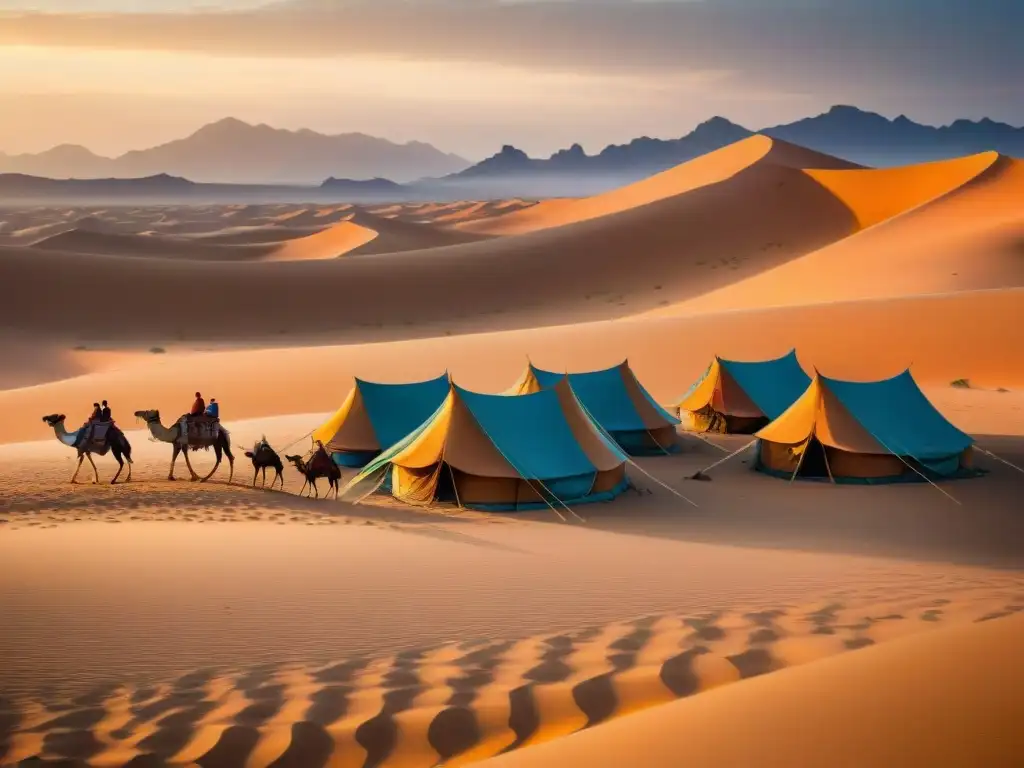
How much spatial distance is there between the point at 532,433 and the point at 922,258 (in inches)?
1524

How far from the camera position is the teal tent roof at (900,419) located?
20.0 m

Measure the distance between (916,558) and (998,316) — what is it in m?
24.2

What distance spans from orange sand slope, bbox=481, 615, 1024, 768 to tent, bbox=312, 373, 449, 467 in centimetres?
1450

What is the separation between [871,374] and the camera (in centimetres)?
3256

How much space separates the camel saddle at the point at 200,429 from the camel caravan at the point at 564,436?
2 cm

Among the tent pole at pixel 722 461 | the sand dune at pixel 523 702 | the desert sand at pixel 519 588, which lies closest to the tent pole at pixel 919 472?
the desert sand at pixel 519 588

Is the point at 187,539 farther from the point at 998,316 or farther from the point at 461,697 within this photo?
the point at 998,316

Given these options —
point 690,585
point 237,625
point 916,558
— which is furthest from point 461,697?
point 916,558

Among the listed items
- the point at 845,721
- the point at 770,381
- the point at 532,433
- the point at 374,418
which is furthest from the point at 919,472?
the point at 845,721

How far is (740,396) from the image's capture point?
24.9 metres

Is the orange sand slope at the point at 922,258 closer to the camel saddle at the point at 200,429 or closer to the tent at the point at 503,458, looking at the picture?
the tent at the point at 503,458

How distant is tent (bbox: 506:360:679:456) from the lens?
22734mm

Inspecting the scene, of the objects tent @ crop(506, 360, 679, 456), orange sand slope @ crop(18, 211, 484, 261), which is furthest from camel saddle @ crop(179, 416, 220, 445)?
orange sand slope @ crop(18, 211, 484, 261)

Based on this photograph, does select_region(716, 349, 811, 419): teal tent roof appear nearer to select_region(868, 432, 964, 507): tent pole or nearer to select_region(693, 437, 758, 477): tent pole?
select_region(693, 437, 758, 477): tent pole
